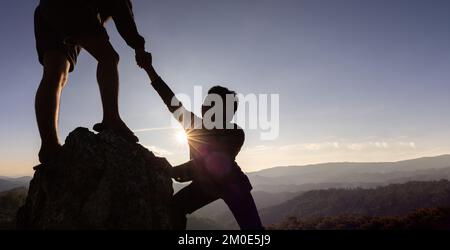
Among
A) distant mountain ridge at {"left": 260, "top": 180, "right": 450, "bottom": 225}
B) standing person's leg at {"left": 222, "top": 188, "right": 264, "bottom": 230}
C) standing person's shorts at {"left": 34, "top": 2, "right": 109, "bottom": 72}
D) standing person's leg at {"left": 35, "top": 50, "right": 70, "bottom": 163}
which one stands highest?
standing person's shorts at {"left": 34, "top": 2, "right": 109, "bottom": 72}

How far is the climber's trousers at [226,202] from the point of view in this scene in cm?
463

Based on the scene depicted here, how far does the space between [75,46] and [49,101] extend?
115cm

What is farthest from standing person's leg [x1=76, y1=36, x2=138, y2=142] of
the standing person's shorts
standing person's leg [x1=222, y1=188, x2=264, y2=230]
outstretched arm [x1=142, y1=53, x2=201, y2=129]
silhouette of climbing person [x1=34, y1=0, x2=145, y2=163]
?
standing person's leg [x1=222, y1=188, x2=264, y2=230]

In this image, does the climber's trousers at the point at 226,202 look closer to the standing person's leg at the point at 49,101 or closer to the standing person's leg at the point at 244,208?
the standing person's leg at the point at 244,208

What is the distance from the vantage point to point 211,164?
4.71 metres

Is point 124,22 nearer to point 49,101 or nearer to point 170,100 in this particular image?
point 170,100

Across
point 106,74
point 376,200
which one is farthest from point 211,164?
point 376,200

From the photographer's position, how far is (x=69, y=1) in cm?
461

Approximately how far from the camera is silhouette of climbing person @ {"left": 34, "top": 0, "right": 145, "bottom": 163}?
4.44 m

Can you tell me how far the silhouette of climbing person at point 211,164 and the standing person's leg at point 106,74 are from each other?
479 millimetres

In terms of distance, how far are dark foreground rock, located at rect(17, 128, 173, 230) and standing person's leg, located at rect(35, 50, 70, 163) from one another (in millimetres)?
184

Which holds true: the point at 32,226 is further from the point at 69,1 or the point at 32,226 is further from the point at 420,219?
the point at 420,219

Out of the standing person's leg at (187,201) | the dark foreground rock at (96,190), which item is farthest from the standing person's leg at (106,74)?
the standing person's leg at (187,201)

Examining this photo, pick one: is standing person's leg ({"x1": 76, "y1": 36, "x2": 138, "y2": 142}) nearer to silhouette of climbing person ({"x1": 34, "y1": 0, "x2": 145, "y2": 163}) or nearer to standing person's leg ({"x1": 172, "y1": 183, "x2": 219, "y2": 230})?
silhouette of climbing person ({"x1": 34, "y1": 0, "x2": 145, "y2": 163})
